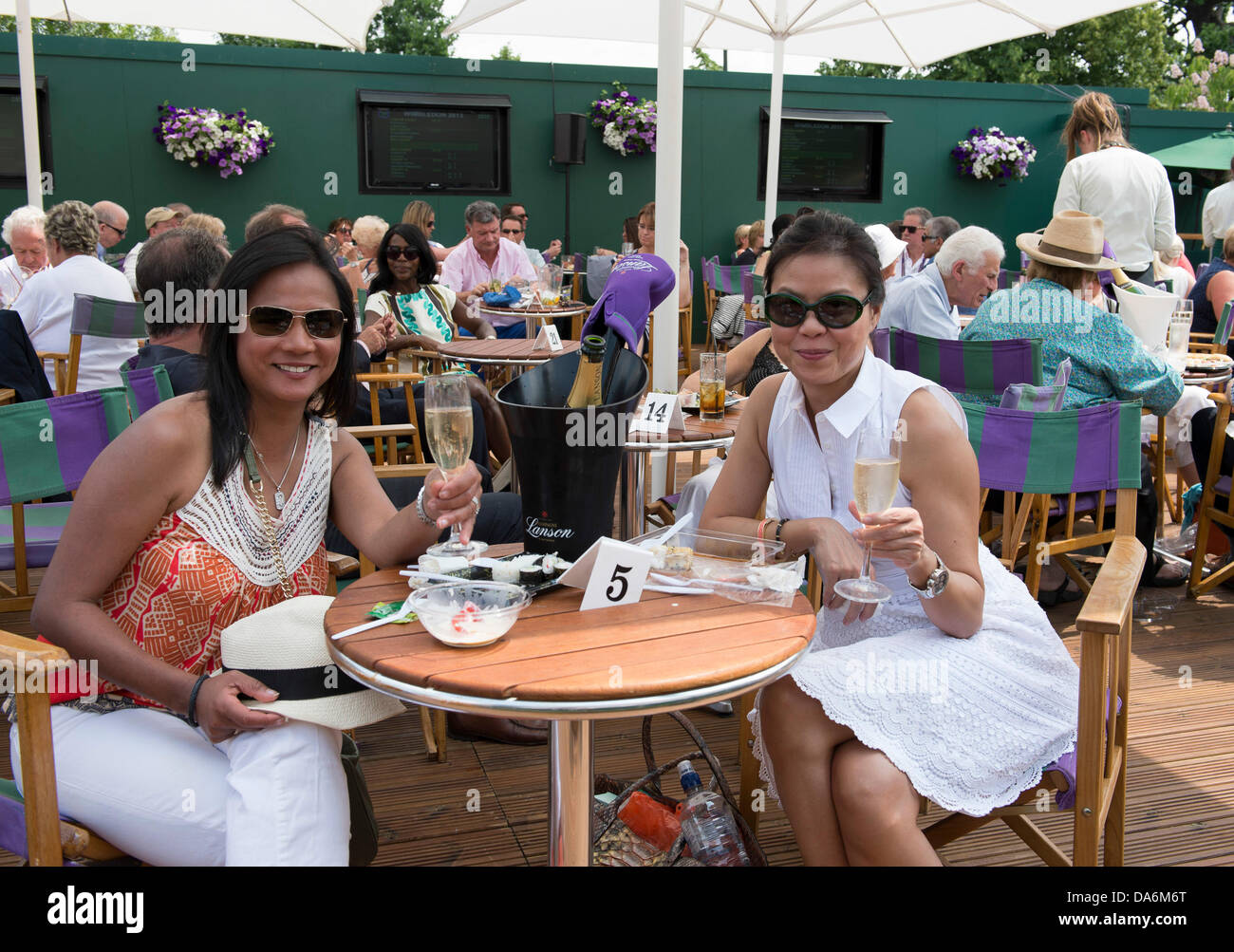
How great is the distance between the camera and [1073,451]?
2617mm

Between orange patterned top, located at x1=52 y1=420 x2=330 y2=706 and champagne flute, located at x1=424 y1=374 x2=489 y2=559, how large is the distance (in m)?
0.39

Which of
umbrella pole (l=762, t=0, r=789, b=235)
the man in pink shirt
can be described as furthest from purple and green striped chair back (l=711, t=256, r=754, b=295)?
the man in pink shirt

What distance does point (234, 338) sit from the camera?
6.11ft

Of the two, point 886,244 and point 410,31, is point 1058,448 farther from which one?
point 410,31

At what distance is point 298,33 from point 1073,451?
665 cm

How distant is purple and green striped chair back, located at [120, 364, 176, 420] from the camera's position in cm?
274

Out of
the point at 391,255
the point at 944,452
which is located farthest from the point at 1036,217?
the point at 944,452

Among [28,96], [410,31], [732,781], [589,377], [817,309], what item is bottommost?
[732,781]

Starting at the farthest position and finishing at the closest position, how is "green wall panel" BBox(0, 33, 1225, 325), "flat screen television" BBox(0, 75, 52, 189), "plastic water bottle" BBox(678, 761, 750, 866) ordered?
"green wall panel" BBox(0, 33, 1225, 325)
"flat screen television" BBox(0, 75, 52, 189)
"plastic water bottle" BBox(678, 761, 750, 866)

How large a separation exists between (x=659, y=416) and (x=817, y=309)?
1068 millimetres

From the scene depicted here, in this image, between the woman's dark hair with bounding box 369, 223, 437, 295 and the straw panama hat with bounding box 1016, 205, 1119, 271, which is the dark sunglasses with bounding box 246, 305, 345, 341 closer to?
the straw panama hat with bounding box 1016, 205, 1119, 271

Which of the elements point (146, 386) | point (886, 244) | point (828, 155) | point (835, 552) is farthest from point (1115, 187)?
point (828, 155)

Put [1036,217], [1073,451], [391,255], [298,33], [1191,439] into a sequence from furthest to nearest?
[1036,217] → [298,33] → [391,255] → [1191,439] → [1073,451]

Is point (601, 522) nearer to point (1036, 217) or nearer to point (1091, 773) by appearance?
point (1091, 773)
